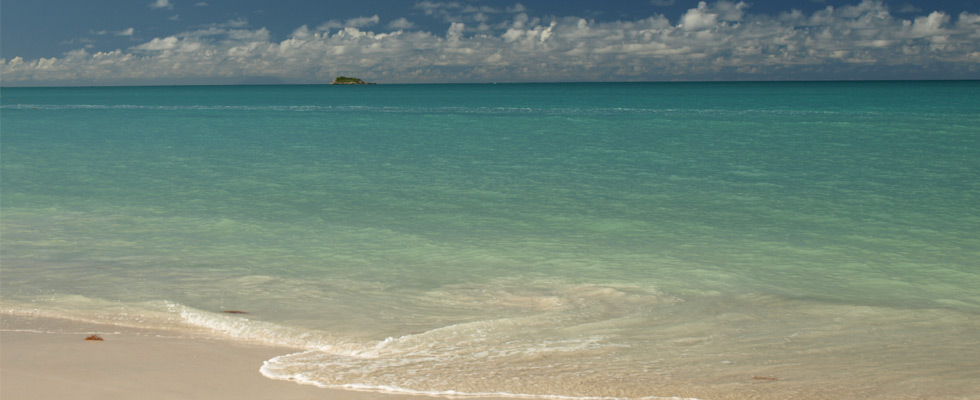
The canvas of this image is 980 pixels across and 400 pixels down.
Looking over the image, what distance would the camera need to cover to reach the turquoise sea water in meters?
4.86

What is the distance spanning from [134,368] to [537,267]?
4.57 meters

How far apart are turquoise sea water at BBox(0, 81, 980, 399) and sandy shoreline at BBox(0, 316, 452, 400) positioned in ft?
0.76

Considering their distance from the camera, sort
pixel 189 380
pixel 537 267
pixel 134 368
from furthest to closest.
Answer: pixel 537 267 < pixel 134 368 < pixel 189 380

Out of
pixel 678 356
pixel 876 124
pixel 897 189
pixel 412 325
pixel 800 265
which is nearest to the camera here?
pixel 678 356

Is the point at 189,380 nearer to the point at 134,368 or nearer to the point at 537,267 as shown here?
the point at 134,368

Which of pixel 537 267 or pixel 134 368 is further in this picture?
pixel 537 267

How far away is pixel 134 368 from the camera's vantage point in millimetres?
4508

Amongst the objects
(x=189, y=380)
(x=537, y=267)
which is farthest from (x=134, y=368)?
(x=537, y=267)

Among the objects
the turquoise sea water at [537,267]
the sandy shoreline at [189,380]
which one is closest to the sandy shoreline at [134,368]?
the sandy shoreline at [189,380]

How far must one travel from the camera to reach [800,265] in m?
8.41

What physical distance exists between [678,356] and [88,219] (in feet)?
31.3

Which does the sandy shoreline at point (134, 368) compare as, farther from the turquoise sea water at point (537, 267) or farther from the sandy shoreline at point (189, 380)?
the turquoise sea water at point (537, 267)

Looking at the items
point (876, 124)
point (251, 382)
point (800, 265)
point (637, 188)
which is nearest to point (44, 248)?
point (251, 382)

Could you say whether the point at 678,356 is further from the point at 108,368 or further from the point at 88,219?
the point at 88,219
